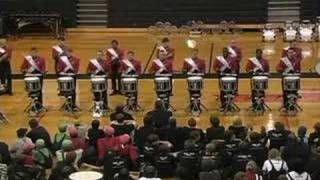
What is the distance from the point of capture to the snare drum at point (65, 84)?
22.9 metres

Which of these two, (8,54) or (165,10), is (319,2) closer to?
(165,10)

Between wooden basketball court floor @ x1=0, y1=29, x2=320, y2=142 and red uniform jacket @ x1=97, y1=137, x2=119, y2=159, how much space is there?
3953 millimetres

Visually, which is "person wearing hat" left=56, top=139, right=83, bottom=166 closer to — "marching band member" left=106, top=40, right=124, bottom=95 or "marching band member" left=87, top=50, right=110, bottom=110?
"marching band member" left=87, top=50, right=110, bottom=110

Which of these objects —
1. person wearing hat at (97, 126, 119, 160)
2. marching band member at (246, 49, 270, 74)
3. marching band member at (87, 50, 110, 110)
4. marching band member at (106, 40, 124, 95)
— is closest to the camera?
person wearing hat at (97, 126, 119, 160)

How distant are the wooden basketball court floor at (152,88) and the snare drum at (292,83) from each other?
86cm

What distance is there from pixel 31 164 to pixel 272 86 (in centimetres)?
1201

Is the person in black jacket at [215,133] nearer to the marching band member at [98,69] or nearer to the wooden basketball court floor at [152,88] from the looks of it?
the wooden basketball court floor at [152,88]

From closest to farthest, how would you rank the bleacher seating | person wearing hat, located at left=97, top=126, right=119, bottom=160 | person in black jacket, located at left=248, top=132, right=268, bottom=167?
person in black jacket, located at left=248, top=132, right=268, bottom=167, person wearing hat, located at left=97, top=126, right=119, bottom=160, the bleacher seating

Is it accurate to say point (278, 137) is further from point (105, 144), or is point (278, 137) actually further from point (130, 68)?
point (130, 68)

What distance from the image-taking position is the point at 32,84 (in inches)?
901

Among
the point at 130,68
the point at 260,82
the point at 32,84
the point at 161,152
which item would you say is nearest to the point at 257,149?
the point at 161,152

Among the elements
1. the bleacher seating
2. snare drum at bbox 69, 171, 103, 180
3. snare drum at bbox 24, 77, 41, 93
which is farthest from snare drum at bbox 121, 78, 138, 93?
the bleacher seating

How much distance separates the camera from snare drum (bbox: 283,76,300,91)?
22609 millimetres

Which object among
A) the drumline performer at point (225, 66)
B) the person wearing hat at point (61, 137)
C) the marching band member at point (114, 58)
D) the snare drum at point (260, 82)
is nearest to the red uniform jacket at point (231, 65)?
the drumline performer at point (225, 66)
